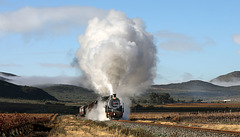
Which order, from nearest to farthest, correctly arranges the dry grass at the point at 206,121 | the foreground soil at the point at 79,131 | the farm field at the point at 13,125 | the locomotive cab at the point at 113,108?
1. the foreground soil at the point at 79,131
2. the farm field at the point at 13,125
3. the dry grass at the point at 206,121
4. the locomotive cab at the point at 113,108

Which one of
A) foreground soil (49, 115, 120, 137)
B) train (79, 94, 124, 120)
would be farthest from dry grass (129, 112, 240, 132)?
foreground soil (49, 115, 120, 137)

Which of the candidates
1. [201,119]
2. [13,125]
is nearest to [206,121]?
[201,119]

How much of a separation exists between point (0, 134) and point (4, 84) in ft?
605

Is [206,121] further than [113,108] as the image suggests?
Yes

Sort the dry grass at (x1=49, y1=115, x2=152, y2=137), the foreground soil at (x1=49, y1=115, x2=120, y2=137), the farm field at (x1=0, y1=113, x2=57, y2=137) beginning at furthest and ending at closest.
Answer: the farm field at (x1=0, y1=113, x2=57, y2=137), the foreground soil at (x1=49, y1=115, x2=120, y2=137), the dry grass at (x1=49, y1=115, x2=152, y2=137)

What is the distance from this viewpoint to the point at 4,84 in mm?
197000

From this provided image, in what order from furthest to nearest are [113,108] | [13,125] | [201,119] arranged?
[201,119] < [113,108] < [13,125]

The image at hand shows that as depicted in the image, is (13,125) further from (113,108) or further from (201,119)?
(201,119)

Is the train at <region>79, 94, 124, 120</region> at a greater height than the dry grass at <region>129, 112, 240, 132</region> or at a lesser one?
greater

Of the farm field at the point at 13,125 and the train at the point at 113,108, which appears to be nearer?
the farm field at the point at 13,125

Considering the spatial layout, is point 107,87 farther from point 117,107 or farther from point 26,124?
point 26,124

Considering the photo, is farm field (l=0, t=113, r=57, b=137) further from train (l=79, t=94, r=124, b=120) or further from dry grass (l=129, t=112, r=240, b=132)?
dry grass (l=129, t=112, r=240, b=132)

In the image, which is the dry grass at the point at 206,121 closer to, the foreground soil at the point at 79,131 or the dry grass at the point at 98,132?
the dry grass at the point at 98,132

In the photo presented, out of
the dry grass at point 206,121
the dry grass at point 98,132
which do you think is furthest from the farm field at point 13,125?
the dry grass at point 206,121
